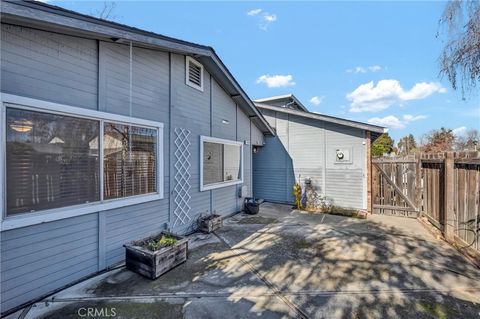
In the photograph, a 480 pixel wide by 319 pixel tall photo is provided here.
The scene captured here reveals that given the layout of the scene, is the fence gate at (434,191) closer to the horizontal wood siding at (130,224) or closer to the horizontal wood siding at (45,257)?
the horizontal wood siding at (130,224)

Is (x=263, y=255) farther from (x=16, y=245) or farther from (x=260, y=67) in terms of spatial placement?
(x=260, y=67)

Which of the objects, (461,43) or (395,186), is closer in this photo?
(461,43)

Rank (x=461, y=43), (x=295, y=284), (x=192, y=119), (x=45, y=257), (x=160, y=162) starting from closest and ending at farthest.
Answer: (x=45, y=257) < (x=295, y=284) < (x=461, y=43) < (x=160, y=162) < (x=192, y=119)

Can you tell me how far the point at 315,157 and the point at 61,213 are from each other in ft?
25.8

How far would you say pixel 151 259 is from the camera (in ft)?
10.9

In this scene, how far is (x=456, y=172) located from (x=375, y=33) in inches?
252

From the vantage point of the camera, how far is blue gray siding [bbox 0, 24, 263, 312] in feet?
8.59

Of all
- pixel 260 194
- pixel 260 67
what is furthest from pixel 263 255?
pixel 260 67

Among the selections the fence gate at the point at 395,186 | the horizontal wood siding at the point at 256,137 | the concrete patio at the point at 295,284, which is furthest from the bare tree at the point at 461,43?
the horizontal wood siding at the point at 256,137

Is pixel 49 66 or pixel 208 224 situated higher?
pixel 49 66

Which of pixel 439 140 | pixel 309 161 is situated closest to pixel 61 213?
pixel 309 161

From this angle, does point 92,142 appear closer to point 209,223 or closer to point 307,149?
point 209,223

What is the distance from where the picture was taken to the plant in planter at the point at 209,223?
550 cm

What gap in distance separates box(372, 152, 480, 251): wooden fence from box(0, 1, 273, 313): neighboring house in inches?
221
